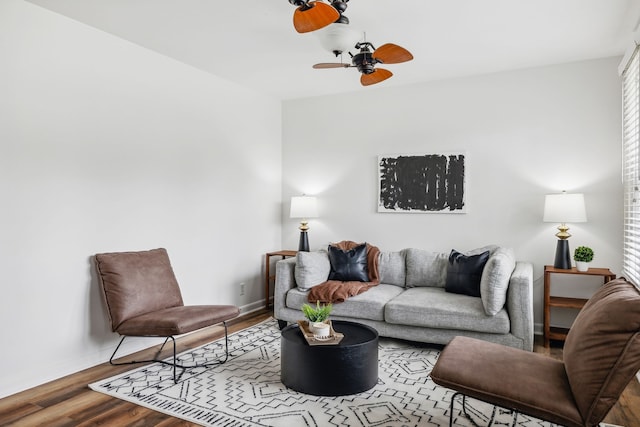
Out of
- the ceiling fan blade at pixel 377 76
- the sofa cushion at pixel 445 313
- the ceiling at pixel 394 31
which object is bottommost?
the sofa cushion at pixel 445 313

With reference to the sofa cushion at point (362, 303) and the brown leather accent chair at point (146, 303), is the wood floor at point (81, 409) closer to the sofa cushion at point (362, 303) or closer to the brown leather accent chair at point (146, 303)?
the brown leather accent chair at point (146, 303)

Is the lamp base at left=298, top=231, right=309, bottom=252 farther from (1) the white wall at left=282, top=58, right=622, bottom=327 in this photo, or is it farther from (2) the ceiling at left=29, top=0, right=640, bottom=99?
(2) the ceiling at left=29, top=0, right=640, bottom=99

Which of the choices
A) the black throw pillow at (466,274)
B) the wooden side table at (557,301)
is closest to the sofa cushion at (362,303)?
the black throw pillow at (466,274)

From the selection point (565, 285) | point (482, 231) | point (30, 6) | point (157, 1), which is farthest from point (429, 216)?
point (30, 6)

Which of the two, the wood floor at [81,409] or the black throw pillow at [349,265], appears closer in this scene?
the wood floor at [81,409]

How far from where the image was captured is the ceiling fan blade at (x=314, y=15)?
2381 mm

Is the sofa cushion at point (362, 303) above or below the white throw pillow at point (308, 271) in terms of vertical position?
below

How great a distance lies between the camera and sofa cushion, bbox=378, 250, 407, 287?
4.60m

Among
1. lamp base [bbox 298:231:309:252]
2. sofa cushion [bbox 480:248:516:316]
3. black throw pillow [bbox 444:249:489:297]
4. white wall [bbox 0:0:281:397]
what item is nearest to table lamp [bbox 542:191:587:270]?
black throw pillow [bbox 444:249:489:297]

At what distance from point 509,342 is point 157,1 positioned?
359 centimetres

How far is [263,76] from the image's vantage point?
4.68 metres

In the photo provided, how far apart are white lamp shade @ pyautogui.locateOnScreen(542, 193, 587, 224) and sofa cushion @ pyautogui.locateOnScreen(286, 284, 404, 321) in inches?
60.6

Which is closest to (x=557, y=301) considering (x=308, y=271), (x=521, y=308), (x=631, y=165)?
(x=521, y=308)

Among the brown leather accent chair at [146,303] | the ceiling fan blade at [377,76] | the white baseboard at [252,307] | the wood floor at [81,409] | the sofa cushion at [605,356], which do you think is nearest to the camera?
the sofa cushion at [605,356]
